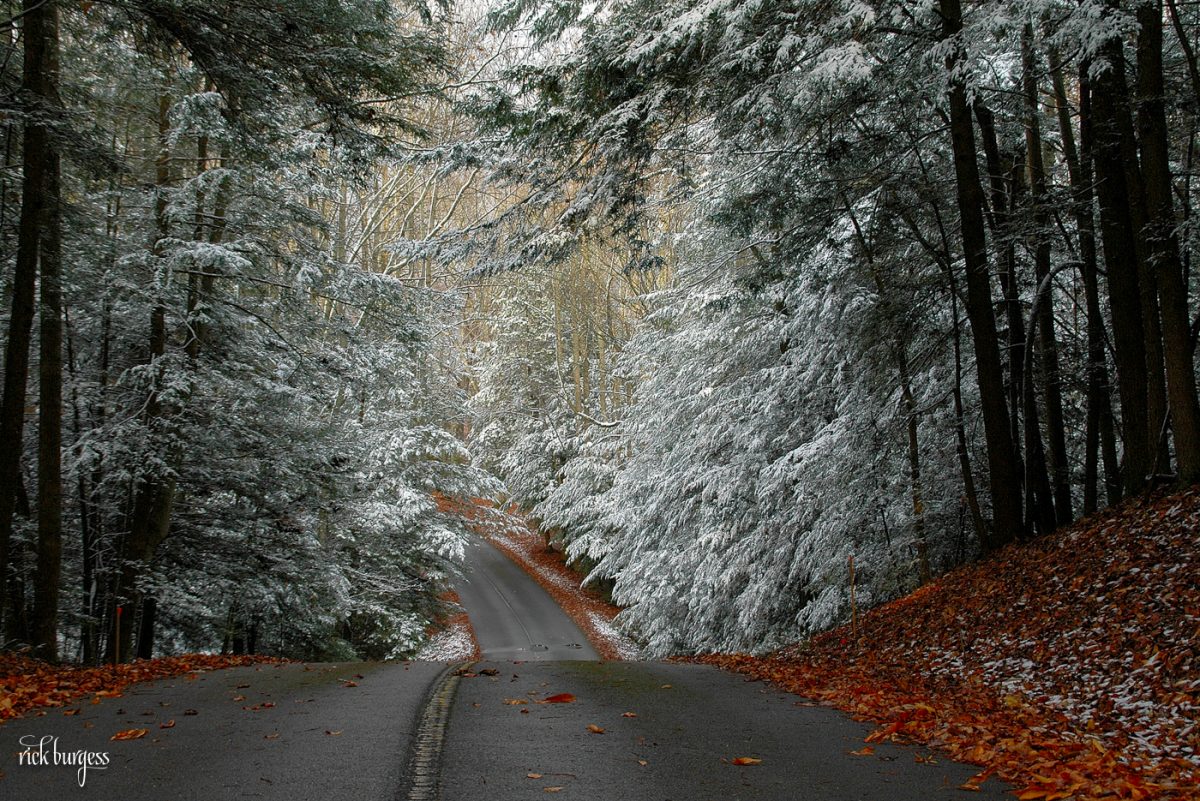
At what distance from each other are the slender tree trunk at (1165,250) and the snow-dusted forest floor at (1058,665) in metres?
0.63

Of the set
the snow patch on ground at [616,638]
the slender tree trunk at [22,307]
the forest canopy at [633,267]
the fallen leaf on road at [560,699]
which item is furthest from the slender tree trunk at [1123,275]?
the snow patch on ground at [616,638]

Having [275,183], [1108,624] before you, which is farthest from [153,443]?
[1108,624]

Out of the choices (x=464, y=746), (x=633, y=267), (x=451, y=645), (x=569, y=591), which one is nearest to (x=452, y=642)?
(x=451, y=645)

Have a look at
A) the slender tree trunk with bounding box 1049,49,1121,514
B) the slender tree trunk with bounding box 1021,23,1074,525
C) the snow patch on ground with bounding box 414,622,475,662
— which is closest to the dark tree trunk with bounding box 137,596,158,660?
the snow patch on ground with bounding box 414,622,475,662

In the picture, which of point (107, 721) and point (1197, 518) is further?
point (1197, 518)

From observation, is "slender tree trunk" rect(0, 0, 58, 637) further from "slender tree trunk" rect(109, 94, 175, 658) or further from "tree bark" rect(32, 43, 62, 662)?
"slender tree trunk" rect(109, 94, 175, 658)

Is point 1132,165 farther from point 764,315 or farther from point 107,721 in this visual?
point 107,721

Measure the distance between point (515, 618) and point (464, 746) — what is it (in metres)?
24.8

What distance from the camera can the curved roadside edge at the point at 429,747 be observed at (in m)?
3.91

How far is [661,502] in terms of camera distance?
19.1 m

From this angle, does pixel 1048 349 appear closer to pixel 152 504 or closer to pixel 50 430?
pixel 50 430

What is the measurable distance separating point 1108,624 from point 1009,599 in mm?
1739

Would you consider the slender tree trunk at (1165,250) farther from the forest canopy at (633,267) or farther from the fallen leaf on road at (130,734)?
the fallen leaf on road at (130,734)

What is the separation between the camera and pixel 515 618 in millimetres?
28844
